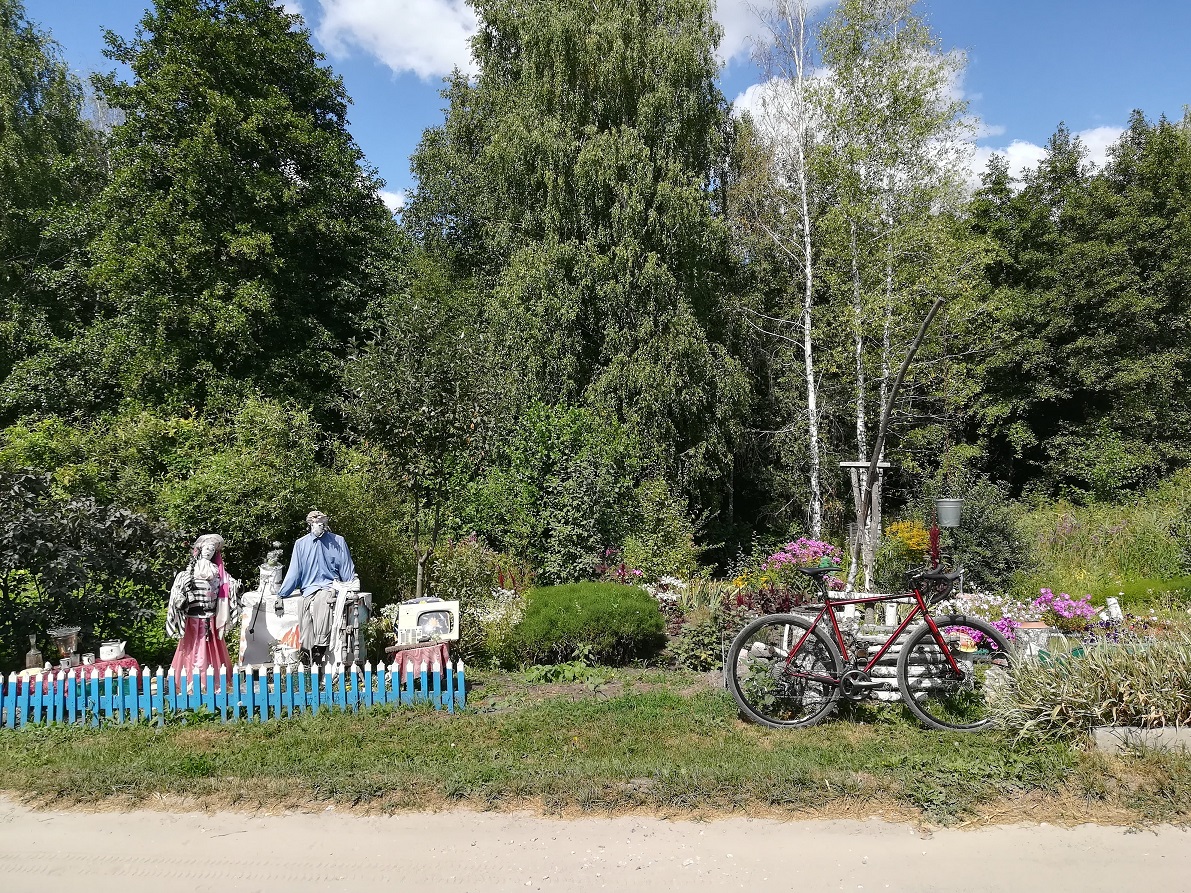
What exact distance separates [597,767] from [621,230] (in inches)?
481

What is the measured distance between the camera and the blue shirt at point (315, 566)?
284 inches

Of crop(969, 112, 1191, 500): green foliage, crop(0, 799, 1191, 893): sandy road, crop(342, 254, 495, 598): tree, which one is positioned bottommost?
crop(0, 799, 1191, 893): sandy road

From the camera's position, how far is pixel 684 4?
612 inches

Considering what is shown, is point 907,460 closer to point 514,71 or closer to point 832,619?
point 832,619

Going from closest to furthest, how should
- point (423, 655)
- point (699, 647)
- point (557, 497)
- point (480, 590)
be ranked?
point (423, 655)
point (699, 647)
point (480, 590)
point (557, 497)

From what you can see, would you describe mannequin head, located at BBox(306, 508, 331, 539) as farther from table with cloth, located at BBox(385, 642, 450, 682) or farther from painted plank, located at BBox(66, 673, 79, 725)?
painted plank, located at BBox(66, 673, 79, 725)

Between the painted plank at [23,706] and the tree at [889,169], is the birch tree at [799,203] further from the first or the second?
the painted plank at [23,706]

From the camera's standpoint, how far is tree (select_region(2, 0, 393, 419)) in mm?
14898

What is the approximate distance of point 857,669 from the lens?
5.63 m

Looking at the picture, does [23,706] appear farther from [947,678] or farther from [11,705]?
[947,678]

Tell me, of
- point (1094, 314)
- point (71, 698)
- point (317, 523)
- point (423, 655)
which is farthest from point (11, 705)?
point (1094, 314)

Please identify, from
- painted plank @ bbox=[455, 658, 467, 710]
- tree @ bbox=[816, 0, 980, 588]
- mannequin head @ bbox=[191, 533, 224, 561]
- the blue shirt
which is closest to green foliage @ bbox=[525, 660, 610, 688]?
painted plank @ bbox=[455, 658, 467, 710]

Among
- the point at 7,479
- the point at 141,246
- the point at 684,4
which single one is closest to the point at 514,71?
the point at 684,4

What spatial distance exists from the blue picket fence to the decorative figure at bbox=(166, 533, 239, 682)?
0.50 meters
